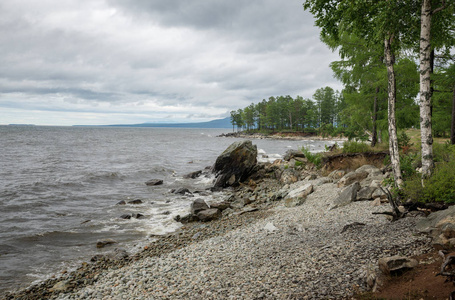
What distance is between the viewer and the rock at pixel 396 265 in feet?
15.4

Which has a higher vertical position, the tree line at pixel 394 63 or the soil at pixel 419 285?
the tree line at pixel 394 63

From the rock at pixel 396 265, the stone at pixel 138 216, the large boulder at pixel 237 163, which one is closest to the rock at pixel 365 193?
the rock at pixel 396 265

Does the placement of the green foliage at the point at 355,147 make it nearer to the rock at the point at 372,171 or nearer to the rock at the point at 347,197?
the rock at the point at 372,171

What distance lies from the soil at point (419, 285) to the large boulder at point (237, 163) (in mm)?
18388

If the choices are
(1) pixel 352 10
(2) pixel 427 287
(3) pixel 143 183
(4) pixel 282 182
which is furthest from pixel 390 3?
(3) pixel 143 183

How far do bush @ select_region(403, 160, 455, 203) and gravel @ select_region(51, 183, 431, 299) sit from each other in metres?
1.00

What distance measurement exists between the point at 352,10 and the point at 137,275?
11.2 m

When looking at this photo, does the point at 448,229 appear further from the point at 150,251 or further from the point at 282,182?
the point at 282,182

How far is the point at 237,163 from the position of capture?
23.9m

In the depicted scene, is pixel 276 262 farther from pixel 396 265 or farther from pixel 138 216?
pixel 138 216

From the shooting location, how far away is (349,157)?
1752 cm

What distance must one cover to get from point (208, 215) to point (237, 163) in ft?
34.5

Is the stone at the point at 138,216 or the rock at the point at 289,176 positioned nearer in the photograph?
the stone at the point at 138,216

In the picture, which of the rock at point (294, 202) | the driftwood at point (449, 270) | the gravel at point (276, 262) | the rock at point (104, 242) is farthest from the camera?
the rock at point (294, 202)
